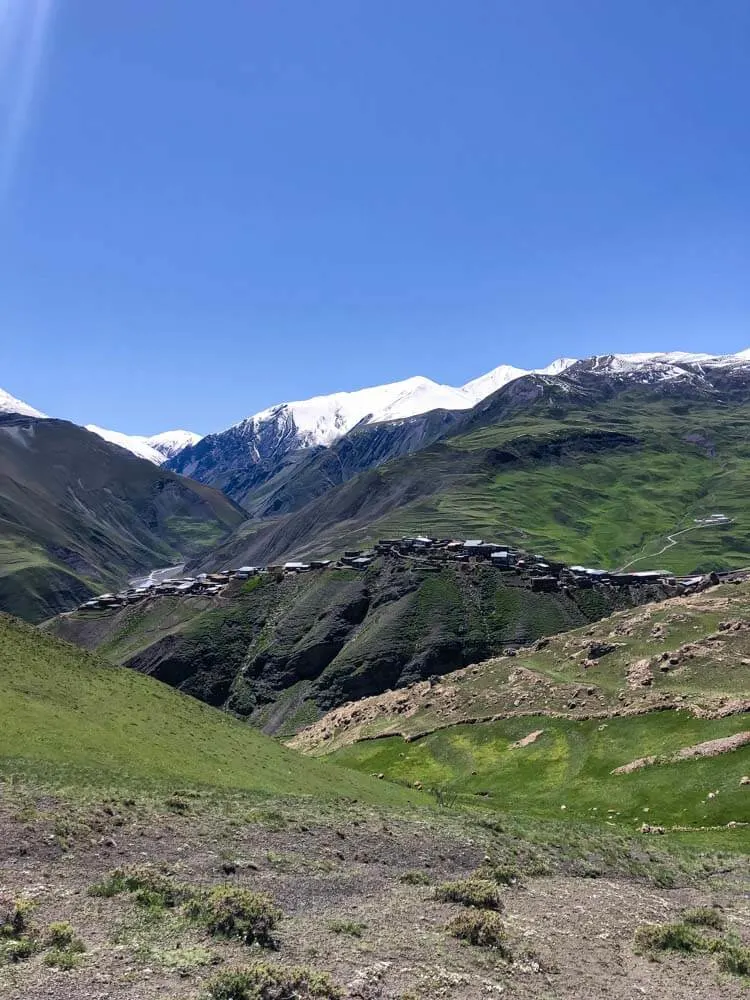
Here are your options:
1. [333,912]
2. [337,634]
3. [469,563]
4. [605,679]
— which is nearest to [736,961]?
[333,912]

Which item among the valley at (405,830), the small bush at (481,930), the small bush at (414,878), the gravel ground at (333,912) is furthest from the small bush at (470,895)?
the small bush at (481,930)

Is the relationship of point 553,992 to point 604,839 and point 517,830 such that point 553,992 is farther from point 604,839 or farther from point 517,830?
point 604,839

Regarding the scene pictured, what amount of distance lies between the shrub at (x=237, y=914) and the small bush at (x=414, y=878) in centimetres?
682

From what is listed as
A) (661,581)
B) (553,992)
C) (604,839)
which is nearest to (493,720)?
(604,839)

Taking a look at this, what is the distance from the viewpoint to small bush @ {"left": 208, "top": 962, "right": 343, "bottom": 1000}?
16047mm

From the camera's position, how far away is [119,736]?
Result: 48.1 metres

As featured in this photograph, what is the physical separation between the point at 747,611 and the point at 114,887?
7899 cm

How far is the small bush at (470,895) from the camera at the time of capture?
2466 centimetres

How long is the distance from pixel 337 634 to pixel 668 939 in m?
126

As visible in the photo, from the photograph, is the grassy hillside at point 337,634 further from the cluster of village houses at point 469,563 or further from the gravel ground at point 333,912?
the gravel ground at point 333,912

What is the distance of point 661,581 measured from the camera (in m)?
160

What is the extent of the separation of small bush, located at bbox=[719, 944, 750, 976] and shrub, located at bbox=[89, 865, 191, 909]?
16.6m

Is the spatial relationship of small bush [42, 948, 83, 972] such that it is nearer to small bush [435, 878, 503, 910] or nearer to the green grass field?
small bush [435, 878, 503, 910]

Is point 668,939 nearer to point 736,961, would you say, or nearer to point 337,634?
point 736,961
